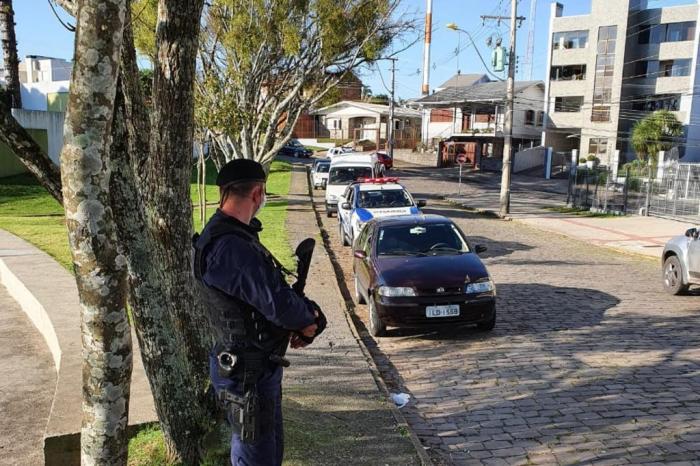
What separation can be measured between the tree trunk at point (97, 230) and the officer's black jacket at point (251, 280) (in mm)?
468

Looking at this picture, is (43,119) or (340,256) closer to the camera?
(340,256)

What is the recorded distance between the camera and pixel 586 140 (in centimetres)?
4625

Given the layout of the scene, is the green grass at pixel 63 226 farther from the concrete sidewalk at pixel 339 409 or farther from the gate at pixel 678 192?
the gate at pixel 678 192

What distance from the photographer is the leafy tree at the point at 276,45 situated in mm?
16484

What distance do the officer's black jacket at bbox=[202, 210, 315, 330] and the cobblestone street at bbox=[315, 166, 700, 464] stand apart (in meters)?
2.38

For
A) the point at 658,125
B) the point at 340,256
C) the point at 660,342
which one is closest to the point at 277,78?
the point at 340,256

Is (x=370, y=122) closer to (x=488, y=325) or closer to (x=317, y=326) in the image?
(x=488, y=325)

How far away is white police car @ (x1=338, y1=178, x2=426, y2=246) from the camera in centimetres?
1423

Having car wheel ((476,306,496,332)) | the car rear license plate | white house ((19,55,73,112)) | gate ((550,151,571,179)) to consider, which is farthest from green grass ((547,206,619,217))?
white house ((19,55,73,112))

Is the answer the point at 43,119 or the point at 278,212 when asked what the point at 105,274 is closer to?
the point at 278,212

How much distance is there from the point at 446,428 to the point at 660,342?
3797 mm

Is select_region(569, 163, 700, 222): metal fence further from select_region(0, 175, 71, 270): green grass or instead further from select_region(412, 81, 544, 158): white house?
select_region(412, 81, 544, 158): white house

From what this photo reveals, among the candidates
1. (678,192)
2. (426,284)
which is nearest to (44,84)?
(678,192)

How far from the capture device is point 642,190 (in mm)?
22406
